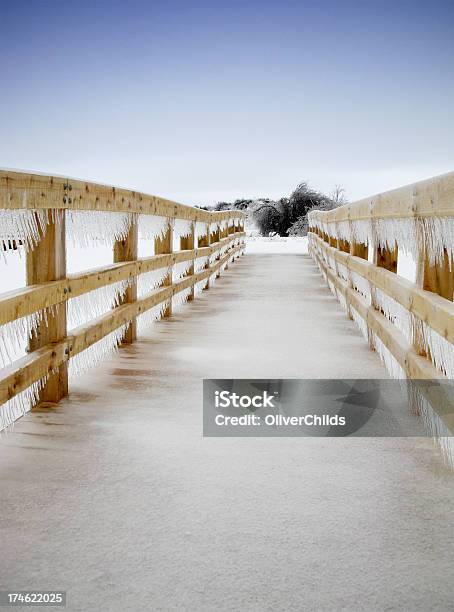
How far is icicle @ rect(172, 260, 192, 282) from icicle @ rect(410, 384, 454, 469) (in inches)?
168

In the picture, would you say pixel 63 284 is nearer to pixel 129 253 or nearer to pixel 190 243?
pixel 129 253

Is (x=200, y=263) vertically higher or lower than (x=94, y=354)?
higher

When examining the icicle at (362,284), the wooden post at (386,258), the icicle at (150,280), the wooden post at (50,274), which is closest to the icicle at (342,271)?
the icicle at (362,284)

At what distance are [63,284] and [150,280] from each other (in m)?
2.40

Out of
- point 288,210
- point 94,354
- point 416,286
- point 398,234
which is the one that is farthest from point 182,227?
point 288,210

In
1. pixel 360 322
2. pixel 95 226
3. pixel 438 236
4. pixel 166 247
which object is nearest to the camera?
pixel 438 236

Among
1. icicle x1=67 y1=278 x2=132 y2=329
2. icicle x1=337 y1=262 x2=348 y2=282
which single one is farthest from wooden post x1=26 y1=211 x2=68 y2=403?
icicle x1=337 y1=262 x2=348 y2=282

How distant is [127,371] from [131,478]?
182 cm

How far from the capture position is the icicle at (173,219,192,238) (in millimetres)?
7402

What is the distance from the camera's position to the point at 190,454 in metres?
2.94

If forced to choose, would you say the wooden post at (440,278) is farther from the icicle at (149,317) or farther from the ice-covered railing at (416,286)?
the icicle at (149,317)

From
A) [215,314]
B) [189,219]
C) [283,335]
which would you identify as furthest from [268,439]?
[189,219]

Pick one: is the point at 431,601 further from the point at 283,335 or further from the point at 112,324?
the point at 283,335

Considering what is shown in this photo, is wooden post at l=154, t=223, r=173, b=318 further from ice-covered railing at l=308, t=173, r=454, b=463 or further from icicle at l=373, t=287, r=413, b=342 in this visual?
icicle at l=373, t=287, r=413, b=342
